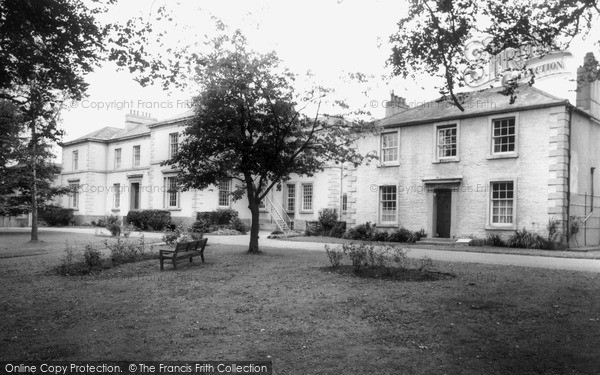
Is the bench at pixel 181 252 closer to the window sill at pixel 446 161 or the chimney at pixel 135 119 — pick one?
the window sill at pixel 446 161

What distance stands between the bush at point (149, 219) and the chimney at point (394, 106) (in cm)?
1712

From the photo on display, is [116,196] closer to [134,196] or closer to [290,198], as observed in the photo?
[134,196]

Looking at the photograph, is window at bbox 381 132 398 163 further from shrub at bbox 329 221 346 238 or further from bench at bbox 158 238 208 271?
bench at bbox 158 238 208 271

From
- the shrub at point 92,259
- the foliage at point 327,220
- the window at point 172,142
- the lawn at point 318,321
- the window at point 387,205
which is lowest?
the lawn at point 318,321

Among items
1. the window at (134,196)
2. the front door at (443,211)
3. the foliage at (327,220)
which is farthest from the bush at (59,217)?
the front door at (443,211)

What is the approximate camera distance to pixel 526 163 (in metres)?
21.2

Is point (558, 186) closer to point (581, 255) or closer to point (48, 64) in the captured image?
point (581, 255)

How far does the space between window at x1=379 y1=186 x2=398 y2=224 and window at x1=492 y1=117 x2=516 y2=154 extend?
5.72 meters

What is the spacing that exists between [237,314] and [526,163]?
17460mm

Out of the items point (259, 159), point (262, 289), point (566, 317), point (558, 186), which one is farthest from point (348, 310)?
point (558, 186)

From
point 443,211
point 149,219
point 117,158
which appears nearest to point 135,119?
point 117,158

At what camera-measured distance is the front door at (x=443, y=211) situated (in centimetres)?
2381

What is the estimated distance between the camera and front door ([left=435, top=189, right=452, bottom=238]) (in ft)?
78.1

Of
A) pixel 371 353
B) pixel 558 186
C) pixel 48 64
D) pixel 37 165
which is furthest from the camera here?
pixel 37 165
